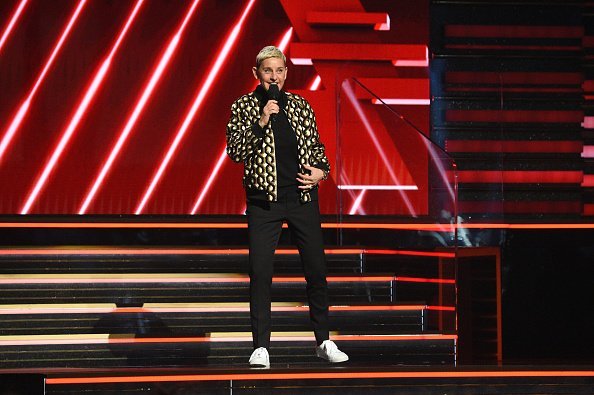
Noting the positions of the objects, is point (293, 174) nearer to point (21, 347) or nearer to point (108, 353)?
point (108, 353)

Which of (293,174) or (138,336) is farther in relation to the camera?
(138,336)

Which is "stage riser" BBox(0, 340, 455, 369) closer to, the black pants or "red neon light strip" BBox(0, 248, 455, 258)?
the black pants

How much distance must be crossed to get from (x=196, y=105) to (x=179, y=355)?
3795 mm

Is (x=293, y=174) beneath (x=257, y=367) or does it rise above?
above

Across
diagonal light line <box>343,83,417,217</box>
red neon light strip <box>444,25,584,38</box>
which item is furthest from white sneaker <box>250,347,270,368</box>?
red neon light strip <box>444,25,584,38</box>

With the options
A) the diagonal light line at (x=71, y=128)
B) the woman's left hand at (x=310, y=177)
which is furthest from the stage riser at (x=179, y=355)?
the diagonal light line at (x=71, y=128)

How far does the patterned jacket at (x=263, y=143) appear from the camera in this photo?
4043 mm

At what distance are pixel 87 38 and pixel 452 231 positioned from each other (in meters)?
4.17

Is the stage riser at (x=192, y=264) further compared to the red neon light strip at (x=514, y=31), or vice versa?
the red neon light strip at (x=514, y=31)

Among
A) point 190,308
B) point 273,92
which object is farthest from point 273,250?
point 190,308

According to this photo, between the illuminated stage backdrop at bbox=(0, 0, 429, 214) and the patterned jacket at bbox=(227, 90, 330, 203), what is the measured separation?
364cm

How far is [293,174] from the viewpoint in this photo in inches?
163

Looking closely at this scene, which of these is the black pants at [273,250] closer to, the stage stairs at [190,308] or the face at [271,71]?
the stage stairs at [190,308]

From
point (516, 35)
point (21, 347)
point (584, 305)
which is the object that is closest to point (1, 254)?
point (21, 347)
